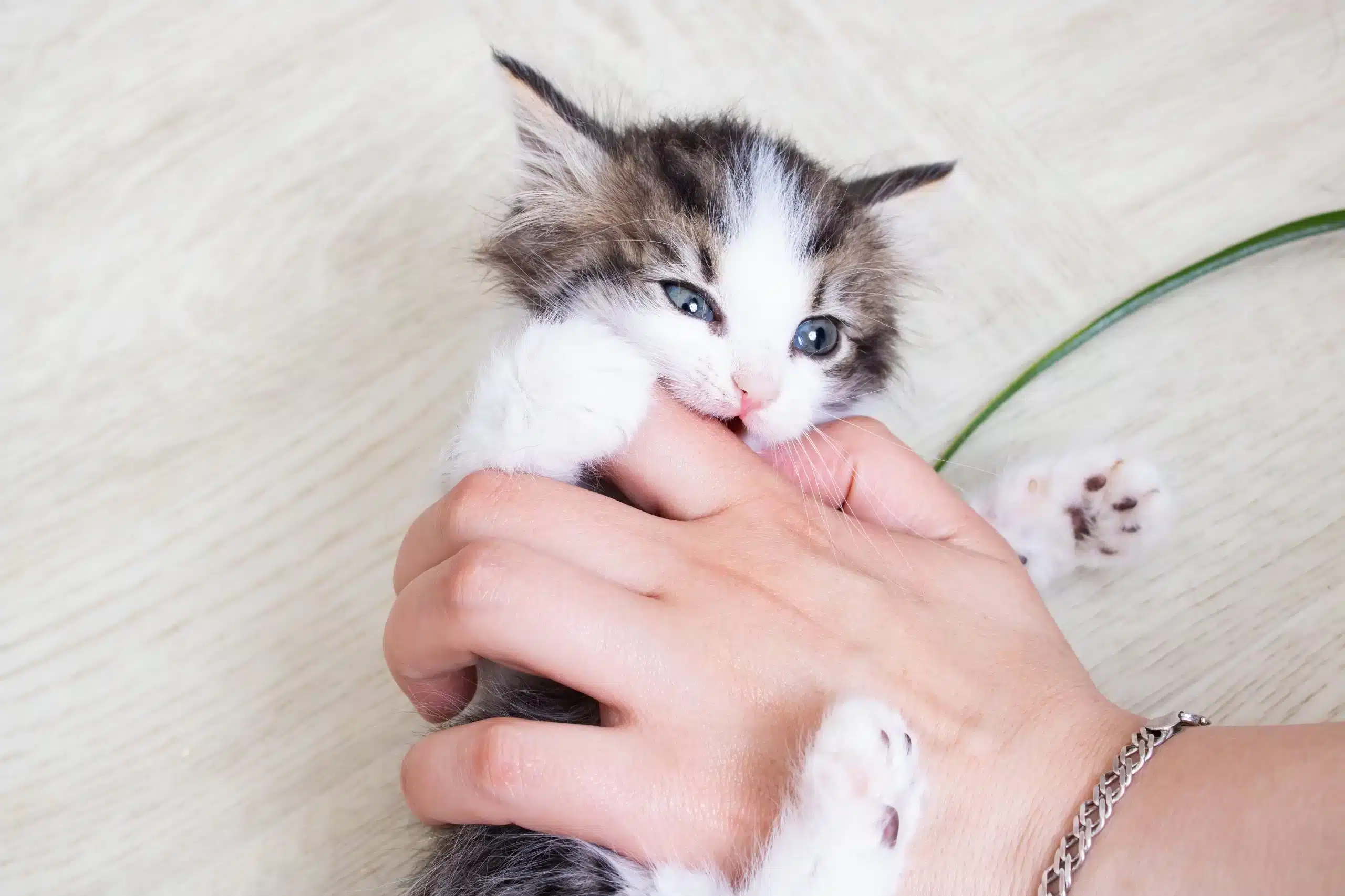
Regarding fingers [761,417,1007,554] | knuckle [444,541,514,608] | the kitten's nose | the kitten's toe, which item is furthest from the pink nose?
the kitten's toe

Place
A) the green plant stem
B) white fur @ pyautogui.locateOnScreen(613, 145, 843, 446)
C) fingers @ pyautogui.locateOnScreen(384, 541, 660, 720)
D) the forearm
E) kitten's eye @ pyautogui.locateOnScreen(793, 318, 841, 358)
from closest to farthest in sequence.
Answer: the forearm < fingers @ pyautogui.locateOnScreen(384, 541, 660, 720) < white fur @ pyautogui.locateOnScreen(613, 145, 843, 446) < kitten's eye @ pyautogui.locateOnScreen(793, 318, 841, 358) < the green plant stem

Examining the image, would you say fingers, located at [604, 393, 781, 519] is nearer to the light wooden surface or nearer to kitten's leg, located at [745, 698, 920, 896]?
kitten's leg, located at [745, 698, 920, 896]

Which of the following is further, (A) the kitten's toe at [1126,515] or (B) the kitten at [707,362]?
(A) the kitten's toe at [1126,515]

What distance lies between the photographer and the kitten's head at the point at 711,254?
1.20 m

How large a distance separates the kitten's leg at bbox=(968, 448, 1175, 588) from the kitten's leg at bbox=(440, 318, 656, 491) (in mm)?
657

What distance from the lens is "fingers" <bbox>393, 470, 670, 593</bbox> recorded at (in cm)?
103

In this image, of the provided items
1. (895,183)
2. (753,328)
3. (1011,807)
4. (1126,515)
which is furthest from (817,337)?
(1011,807)

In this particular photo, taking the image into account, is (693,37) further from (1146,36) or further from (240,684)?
(240,684)

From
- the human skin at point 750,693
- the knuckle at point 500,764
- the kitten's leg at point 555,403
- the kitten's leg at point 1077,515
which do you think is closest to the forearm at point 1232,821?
the human skin at point 750,693

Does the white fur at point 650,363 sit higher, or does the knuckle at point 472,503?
the white fur at point 650,363

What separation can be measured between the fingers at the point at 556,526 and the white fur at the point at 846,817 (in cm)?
25

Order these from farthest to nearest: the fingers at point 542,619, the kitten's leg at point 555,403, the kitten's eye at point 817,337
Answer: the kitten's eye at point 817,337 → the kitten's leg at point 555,403 → the fingers at point 542,619

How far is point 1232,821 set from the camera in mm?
897

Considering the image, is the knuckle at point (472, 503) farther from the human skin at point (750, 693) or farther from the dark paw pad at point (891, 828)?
the dark paw pad at point (891, 828)
